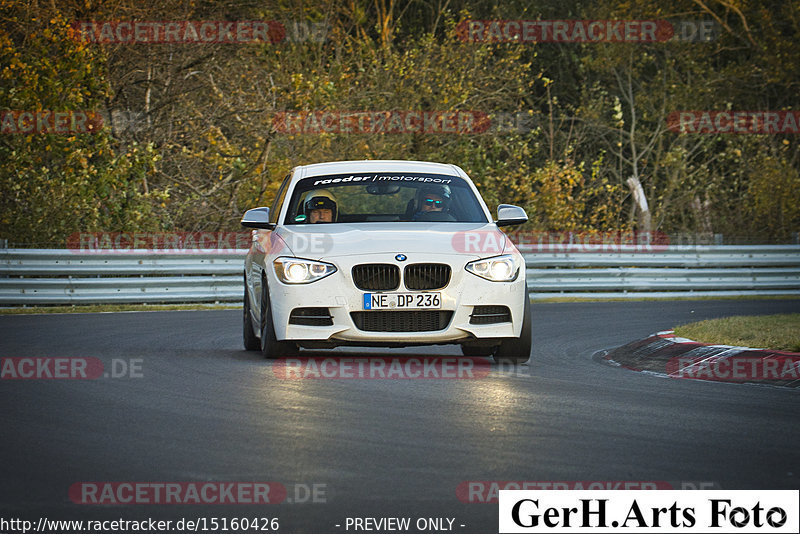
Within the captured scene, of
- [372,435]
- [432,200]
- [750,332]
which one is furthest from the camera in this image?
[750,332]

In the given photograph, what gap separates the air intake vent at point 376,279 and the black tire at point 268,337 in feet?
2.69

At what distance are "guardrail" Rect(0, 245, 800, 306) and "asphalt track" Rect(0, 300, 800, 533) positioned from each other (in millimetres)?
7710

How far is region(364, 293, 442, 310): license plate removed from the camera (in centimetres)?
1078

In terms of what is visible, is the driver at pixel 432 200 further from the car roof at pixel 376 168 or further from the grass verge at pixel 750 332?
the grass verge at pixel 750 332

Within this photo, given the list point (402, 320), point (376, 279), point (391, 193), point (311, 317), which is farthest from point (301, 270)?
point (391, 193)

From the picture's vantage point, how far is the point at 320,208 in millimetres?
12266

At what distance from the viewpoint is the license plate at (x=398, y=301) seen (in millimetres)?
10781

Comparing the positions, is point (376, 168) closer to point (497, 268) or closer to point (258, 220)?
point (258, 220)

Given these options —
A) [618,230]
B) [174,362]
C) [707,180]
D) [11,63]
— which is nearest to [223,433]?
[174,362]

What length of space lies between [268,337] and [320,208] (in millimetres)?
1501

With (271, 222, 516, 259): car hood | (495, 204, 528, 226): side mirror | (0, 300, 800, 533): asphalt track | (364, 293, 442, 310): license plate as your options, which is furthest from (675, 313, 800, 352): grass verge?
(364, 293, 442, 310): license plate

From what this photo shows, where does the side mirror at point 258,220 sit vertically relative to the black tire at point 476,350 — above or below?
above

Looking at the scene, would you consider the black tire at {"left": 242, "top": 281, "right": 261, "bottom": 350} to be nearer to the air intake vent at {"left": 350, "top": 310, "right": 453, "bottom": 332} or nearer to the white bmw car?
the white bmw car

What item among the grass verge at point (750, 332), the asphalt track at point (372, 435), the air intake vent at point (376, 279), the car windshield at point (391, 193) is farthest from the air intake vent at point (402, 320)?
the grass verge at point (750, 332)
